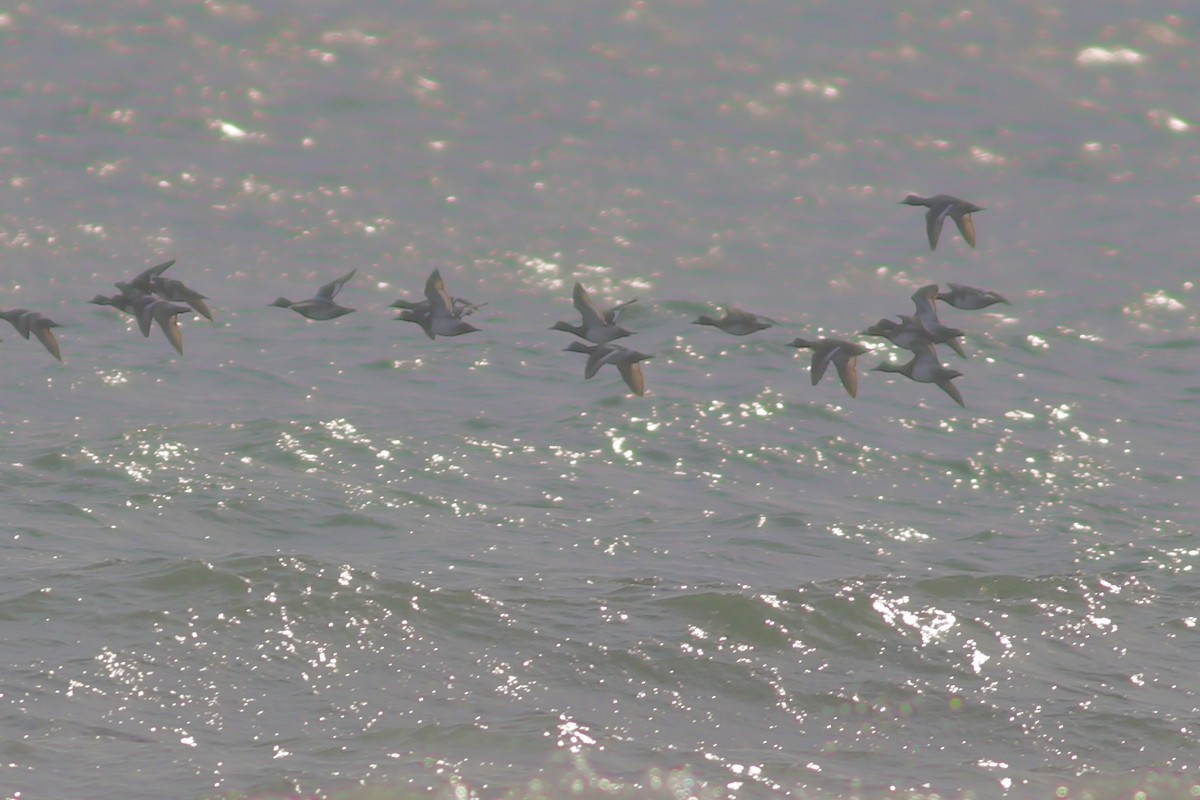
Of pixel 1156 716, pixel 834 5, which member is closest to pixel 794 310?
pixel 1156 716

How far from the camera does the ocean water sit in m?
15.2

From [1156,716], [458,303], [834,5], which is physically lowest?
[1156,716]

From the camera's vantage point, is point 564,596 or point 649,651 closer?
point 649,651

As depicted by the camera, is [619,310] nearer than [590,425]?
Yes

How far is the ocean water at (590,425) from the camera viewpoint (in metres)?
15.2

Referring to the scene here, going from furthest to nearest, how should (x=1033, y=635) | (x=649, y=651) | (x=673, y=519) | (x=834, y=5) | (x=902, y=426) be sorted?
(x=834, y=5) → (x=902, y=426) → (x=673, y=519) → (x=1033, y=635) → (x=649, y=651)

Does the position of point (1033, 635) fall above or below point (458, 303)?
below

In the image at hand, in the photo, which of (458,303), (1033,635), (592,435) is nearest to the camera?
(458,303)

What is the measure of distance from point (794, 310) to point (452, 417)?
8682 millimetres

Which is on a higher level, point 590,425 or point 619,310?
point 619,310

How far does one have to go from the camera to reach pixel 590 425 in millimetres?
25000

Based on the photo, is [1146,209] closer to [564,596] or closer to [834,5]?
[834,5]

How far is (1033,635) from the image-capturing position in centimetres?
1798

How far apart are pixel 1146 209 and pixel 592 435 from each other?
19.4 meters
